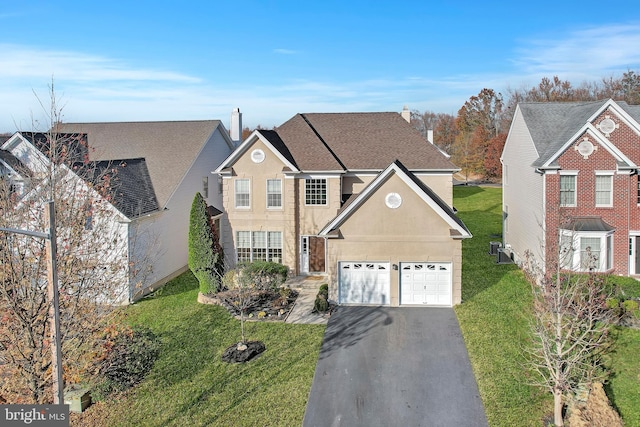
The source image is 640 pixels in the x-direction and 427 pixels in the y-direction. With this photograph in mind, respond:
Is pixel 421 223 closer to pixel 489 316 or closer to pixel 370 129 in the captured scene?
pixel 489 316

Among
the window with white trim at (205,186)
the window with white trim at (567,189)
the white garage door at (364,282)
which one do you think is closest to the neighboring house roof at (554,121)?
the window with white trim at (567,189)

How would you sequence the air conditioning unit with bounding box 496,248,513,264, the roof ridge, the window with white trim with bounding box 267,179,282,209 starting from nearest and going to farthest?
the window with white trim with bounding box 267,179,282,209 < the roof ridge < the air conditioning unit with bounding box 496,248,513,264

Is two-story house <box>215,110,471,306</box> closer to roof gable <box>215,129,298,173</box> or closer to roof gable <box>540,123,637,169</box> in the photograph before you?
roof gable <box>215,129,298,173</box>

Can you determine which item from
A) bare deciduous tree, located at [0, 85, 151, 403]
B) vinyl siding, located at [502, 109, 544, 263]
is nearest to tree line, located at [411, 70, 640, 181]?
vinyl siding, located at [502, 109, 544, 263]

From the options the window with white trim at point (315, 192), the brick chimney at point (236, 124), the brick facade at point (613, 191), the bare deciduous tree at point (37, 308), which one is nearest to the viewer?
the bare deciduous tree at point (37, 308)

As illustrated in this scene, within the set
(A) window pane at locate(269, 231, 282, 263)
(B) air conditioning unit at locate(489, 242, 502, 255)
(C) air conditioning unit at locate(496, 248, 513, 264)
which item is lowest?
(C) air conditioning unit at locate(496, 248, 513, 264)

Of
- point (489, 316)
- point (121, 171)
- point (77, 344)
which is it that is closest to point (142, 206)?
point (121, 171)

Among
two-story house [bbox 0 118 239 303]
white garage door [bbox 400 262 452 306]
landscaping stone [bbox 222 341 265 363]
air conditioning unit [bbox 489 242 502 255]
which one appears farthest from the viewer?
air conditioning unit [bbox 489 242 502 255]

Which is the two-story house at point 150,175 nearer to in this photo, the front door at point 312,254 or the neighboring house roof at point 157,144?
the neighboring house roof at point 157,144
